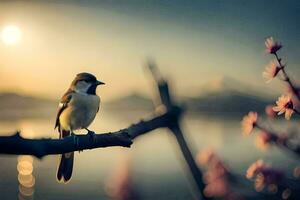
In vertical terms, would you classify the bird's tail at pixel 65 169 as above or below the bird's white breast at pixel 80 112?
below

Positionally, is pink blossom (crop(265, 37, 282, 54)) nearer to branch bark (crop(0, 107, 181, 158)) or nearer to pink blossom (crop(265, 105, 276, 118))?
pink blossom (crop(265, 105, 276, 118))

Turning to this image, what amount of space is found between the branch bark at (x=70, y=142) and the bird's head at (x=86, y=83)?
50 centimetres

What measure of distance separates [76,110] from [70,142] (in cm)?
65

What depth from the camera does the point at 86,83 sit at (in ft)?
4.59

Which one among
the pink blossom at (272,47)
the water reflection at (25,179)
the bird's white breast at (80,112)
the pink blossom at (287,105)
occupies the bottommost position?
the water reflection at (25,179)

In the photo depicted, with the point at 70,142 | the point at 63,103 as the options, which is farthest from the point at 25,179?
the point at 70,142

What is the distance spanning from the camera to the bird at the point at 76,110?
132 cm

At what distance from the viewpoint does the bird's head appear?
139 cm

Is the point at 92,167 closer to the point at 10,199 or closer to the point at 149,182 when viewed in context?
the point at 149,182

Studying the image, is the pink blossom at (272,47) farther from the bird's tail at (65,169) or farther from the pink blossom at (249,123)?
the bird's tail at (65,169)

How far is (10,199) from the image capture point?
226 cm

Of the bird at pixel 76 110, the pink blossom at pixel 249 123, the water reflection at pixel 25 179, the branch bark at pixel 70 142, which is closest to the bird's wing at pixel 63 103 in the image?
the bird at pixel 76 110

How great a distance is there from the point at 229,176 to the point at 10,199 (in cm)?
156

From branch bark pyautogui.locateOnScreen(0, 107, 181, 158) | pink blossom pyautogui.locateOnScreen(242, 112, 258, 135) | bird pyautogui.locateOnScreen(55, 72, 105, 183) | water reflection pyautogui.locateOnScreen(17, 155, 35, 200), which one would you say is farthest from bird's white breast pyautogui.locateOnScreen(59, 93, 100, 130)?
water reflection pyautogui.locateOnScreen(17, 155, 35, 200)
